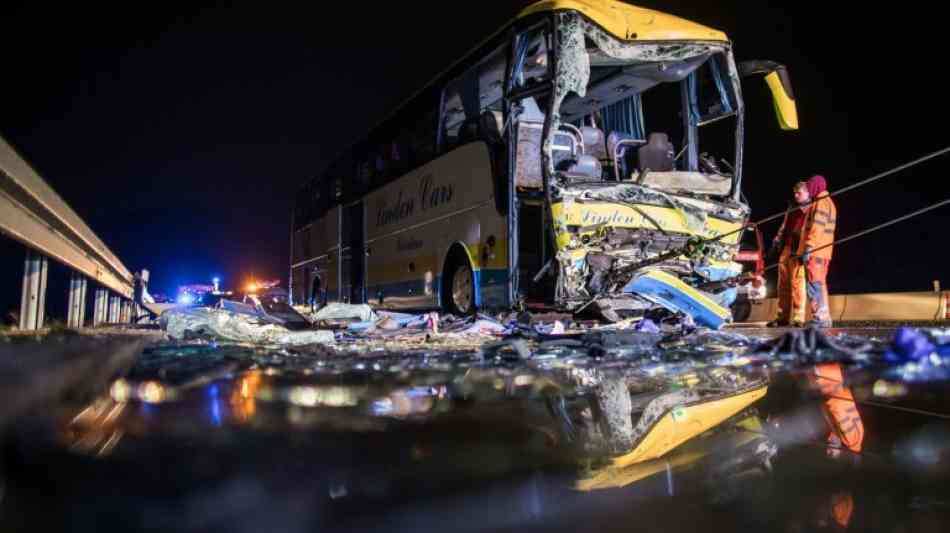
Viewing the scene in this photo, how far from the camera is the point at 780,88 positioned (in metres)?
7.63

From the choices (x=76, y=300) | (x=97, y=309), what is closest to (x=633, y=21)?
(x=76, y=300)

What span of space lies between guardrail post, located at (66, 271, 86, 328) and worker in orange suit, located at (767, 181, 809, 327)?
800 centimetres

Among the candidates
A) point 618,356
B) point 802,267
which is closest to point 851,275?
point 802,267

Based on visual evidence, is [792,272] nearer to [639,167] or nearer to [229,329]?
[639,167]

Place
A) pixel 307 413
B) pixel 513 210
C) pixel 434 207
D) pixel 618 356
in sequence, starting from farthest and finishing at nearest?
pixel 434 207, pixel 513 210, pixel 618 356, pixel 307 413

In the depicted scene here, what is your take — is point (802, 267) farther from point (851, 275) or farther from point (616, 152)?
point (851, 275)

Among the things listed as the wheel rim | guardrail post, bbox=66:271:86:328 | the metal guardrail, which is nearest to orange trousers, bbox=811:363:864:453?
the metal guardrail

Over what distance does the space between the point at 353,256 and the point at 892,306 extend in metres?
8.57

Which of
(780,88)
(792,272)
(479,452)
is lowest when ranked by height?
(479,452)

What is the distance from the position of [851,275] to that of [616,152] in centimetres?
1003

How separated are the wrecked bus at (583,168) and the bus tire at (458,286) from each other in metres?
0.02

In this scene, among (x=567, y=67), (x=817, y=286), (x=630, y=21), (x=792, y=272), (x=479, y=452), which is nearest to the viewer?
(x=479, y=452)

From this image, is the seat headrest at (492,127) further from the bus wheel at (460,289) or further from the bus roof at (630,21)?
the bus wheel at (460,289)

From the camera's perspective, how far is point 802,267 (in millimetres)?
9008
